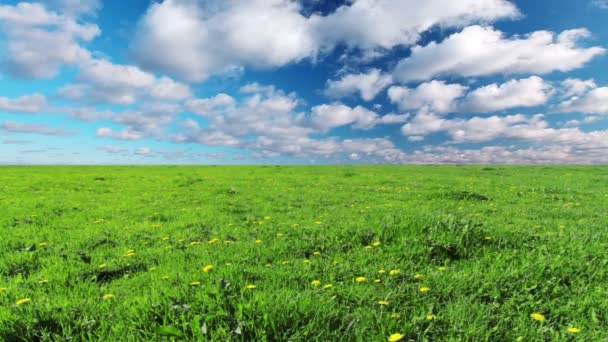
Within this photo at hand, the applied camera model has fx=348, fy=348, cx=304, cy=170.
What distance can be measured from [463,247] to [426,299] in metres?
2.48

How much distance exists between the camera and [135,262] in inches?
250

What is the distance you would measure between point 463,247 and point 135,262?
607cm

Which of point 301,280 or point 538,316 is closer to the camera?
point 538,316

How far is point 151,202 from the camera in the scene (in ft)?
48.0

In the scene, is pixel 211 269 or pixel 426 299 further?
pixel 211 269

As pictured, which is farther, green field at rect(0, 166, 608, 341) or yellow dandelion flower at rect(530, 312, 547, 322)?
yellow dandelion flower at rect(530, 312, 547, 322)

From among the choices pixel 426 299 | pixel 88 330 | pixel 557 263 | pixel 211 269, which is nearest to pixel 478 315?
pixel 426 299

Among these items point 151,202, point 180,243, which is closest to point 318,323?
point 180,243

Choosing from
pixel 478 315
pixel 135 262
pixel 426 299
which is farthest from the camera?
pixel 135 262

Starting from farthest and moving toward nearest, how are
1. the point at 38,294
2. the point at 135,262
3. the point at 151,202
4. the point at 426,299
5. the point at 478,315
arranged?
the point at 151,202 → the point at 135,262 → the point at 38,294 → the point at 426,299 → the point at 478,315

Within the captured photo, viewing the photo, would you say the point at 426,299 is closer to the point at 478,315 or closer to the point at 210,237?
the point at 478,315

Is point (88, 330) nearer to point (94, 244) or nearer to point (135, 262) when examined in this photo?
point (135, 262)

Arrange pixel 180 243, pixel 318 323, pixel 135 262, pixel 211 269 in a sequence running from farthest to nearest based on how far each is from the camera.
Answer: pixel 180 243 < pixel 135 262 < pixel 211 269 < pixel 318 323

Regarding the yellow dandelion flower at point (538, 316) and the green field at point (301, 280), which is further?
the yellow dandelion flower at point (538, 316)
